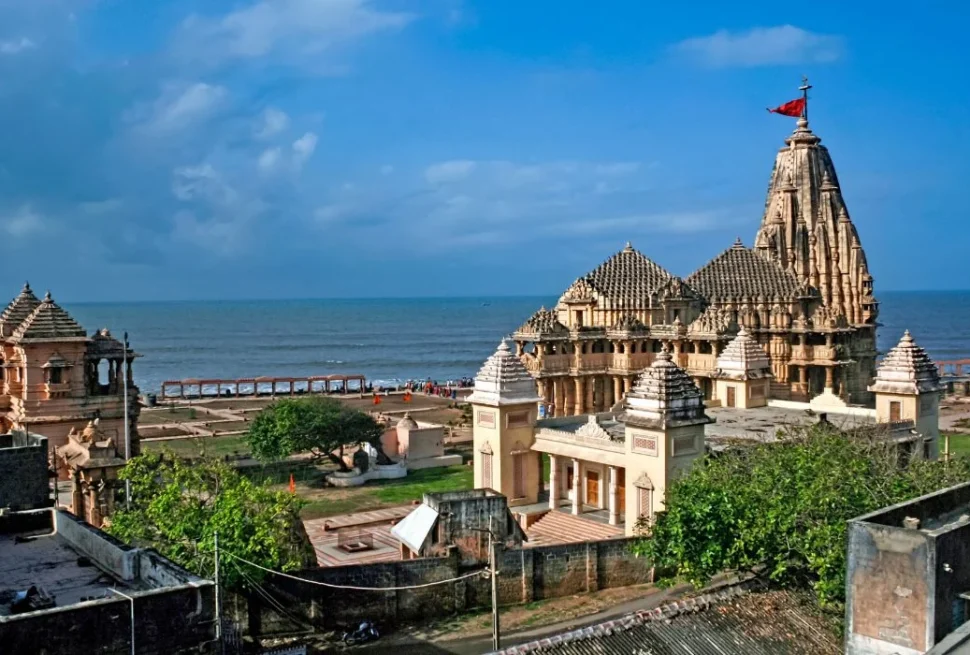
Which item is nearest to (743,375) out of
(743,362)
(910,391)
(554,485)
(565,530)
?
(743,362)

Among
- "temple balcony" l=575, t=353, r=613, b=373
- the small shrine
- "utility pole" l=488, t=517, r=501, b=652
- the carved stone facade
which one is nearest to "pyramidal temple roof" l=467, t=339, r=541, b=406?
"utility pole" l=488, t=517, r=501, b=652

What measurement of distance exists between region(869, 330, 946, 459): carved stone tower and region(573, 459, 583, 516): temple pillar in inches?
420

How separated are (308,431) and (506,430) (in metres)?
11.6

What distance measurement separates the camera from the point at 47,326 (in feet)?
119

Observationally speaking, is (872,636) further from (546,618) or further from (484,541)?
(484,541)

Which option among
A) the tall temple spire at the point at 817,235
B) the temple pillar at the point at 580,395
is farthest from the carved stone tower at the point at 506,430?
the tall temple spire at the point at 817,235

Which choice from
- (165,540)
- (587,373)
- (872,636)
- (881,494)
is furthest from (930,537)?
(587,373)

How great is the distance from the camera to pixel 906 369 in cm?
3384

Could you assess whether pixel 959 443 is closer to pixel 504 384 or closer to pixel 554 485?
pixel 554 485

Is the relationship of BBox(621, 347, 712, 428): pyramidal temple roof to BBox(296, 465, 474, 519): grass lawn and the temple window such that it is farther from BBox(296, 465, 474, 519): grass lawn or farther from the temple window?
BBox(296, 465, 474, 519): grass lawn

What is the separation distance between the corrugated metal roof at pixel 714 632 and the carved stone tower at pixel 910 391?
52.0 feet

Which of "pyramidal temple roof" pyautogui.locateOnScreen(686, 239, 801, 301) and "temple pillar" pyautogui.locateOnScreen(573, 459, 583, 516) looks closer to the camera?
"temple pillar" pyautogui.locateOnScreen(573, 459, 583, 516)

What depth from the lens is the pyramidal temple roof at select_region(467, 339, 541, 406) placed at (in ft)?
105

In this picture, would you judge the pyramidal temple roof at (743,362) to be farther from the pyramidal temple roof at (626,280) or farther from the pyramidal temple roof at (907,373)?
the pyramidal temple roof at (626,280)
